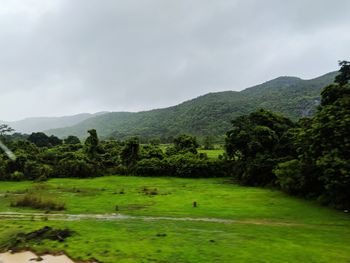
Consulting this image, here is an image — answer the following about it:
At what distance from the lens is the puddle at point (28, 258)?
26703mm

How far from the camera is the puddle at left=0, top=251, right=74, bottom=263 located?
26.7m

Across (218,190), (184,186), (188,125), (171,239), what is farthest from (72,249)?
(188,125)

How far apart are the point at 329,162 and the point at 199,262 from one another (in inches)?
779

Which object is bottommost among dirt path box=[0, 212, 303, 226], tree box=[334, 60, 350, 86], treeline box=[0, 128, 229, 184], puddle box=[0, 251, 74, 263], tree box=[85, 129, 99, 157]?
puddle box=[0, 251, 74, 263]

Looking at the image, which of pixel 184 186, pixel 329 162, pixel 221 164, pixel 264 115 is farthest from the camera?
pixel 221 164

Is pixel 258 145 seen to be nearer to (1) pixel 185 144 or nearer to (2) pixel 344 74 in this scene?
(2) pixel 344 74

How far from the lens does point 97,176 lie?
80.9 meters

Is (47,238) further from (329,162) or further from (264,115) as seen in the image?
(264,115)

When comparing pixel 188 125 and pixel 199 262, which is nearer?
pixel 199 262

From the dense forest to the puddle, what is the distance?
25.4 metres

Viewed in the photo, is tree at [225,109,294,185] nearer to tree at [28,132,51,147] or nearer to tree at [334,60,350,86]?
tree at [334,60,350,86]

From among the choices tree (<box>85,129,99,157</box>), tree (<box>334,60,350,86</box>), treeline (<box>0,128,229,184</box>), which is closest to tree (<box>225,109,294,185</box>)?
treeline (<box>0,128,229,184</box>)

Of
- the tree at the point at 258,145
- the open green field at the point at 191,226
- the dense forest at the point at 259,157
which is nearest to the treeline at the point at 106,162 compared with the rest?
the dense forest at the point at 259,157

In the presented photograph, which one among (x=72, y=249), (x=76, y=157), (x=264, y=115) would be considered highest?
(x=264, y=115)
